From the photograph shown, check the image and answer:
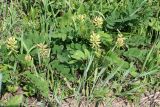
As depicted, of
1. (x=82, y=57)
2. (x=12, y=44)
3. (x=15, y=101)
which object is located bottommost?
(x=15, y=101)

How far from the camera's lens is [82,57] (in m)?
2.27

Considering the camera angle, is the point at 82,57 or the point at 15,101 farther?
the point at 82,57

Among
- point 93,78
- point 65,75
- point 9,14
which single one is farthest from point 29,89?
point 9,14

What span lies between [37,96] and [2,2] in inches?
32.5

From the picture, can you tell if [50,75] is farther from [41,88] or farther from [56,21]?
[56,21]

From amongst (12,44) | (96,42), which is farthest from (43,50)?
(96,42)

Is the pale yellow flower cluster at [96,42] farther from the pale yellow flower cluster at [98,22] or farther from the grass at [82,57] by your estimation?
the pale yellow flower cluster at [98,22]

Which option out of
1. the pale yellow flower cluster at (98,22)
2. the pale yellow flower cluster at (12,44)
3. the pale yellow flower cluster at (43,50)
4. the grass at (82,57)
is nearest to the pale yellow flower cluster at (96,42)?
the grass at (82,57)

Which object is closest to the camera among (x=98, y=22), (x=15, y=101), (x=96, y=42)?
(x=15, y=101)

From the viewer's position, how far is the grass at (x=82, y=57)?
7.32ft

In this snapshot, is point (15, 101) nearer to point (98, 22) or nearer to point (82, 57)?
point (82, 57)

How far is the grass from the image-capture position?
223cm

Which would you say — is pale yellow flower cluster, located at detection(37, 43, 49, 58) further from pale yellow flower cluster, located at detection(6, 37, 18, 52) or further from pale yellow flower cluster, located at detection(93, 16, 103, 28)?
pale yellow flower cluster, located at detection(93, 16, 103, 28)

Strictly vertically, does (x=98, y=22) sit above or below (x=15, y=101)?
above
